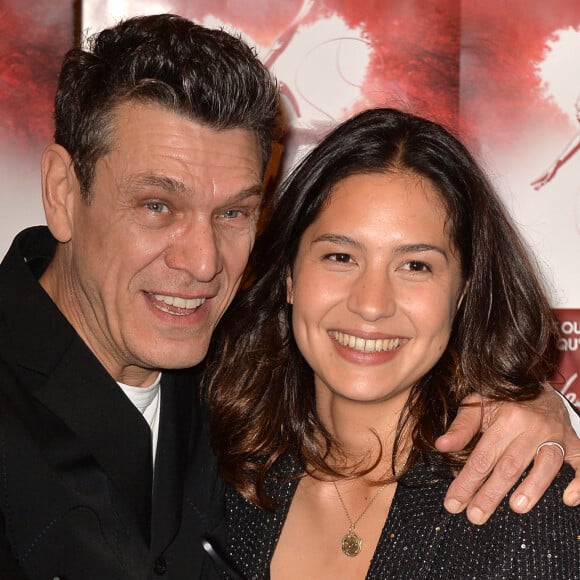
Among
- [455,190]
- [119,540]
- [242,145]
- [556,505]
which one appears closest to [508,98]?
[455,190]

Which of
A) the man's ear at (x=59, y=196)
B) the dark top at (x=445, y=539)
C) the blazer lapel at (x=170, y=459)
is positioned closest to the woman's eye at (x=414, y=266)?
the dark top at (x=445, y=539)

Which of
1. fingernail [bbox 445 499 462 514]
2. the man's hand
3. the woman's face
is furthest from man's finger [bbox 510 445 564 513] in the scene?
the woman's face

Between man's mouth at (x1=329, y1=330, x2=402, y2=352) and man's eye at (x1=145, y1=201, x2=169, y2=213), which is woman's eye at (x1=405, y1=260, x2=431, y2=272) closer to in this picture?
man's mouth at (x1=329, y1=330, x2=402, y2=352)

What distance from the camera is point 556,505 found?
2.13 meters

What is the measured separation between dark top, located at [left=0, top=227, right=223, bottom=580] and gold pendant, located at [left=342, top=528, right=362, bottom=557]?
329 mm

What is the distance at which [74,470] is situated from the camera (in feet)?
6.73

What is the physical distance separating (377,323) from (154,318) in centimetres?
54

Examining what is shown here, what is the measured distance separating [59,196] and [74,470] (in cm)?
67

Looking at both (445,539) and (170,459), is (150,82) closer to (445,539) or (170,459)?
(170,459)

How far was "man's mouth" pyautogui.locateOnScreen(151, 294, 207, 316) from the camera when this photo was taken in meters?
2.31

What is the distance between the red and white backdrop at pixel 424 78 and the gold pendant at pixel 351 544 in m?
1.17

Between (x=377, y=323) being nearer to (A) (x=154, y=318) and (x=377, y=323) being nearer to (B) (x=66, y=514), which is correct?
(A) (x=154, y=318)

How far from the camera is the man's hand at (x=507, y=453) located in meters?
2.13

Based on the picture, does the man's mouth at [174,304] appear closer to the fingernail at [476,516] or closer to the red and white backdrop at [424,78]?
the fingernail at [476,516]
